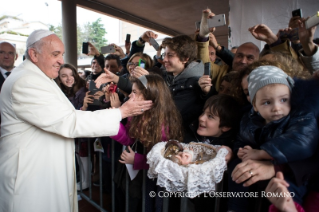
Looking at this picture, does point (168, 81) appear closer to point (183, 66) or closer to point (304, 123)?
point (183, 66)

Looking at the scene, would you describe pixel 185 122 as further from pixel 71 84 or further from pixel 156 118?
pixel 71 84

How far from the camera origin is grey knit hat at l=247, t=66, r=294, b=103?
1176mm

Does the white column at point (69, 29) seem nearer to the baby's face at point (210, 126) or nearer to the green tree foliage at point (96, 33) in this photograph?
the baby's face at point (210, 126)

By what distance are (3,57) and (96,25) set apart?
27.2 m

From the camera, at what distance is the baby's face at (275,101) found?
115 cm

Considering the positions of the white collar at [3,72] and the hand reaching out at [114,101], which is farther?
the white collar at [3,72]

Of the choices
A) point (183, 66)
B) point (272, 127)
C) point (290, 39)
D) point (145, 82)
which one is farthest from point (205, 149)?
point (290, 39)

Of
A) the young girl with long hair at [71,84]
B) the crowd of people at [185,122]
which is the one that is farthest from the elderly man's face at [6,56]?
the crowd of people at [185,122]

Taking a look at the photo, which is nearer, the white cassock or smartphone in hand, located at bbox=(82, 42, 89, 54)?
the white cassock

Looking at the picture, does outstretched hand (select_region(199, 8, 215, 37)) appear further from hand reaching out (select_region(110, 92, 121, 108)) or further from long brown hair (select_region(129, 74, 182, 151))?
hand reaching out (select_region(110, 92, 121, 108))

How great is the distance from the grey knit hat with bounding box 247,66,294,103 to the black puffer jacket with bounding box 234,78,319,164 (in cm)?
7

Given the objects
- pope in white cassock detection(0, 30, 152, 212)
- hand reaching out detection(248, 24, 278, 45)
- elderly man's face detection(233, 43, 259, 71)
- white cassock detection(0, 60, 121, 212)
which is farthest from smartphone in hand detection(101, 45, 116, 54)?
hand reaching out detection(248, 24, 278, 45)

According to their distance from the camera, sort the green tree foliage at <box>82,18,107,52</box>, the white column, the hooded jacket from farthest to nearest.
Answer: the green tree foliage at <box>82,18,107,52</box> → the white column → the hooded jacket

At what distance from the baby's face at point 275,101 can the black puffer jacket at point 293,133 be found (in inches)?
1.1
